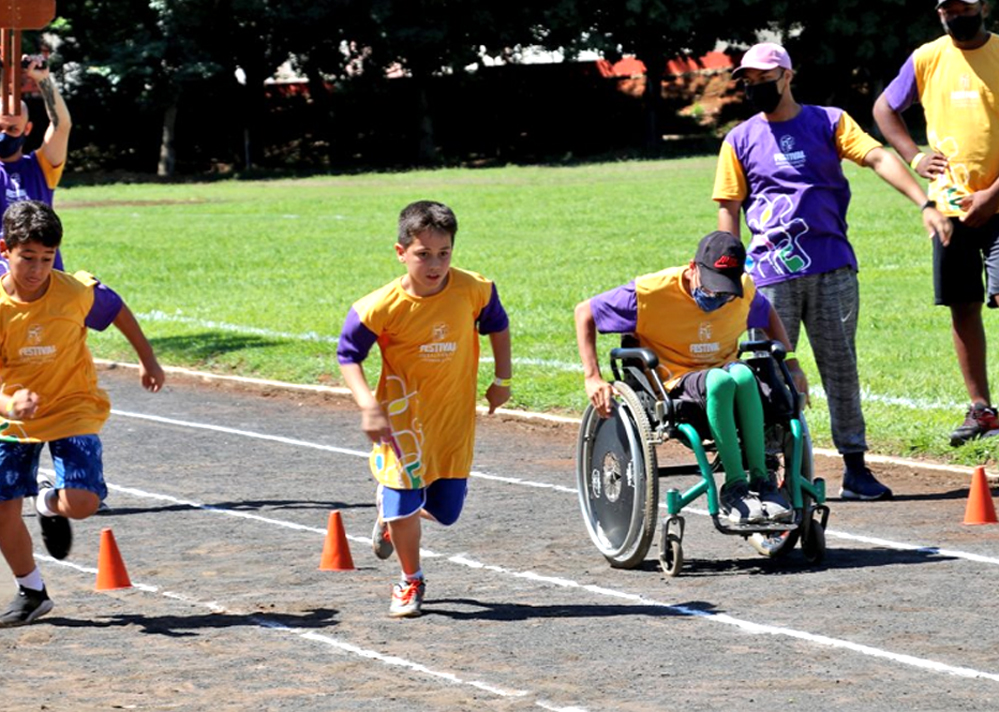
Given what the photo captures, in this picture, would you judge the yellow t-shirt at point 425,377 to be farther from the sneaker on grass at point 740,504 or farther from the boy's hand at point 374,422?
the sneaker on grass at point 740,504

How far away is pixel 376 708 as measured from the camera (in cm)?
643

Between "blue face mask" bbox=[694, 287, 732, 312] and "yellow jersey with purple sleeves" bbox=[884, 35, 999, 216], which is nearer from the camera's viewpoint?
"blue face mask" bbox=[694, 287, 732, 312]

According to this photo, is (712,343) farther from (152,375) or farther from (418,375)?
(152,375)

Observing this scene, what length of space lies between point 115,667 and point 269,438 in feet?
19.4

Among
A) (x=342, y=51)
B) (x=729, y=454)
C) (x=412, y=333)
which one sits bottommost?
(x=729, y=454)

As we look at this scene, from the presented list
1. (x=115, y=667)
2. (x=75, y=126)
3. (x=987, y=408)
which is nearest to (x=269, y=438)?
(x=987, y=408)

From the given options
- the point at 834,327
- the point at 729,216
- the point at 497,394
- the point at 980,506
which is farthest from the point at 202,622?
the point at 834,327

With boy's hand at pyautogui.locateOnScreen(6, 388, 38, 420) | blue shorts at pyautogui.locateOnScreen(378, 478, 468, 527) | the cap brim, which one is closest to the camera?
boy's hand at pyautogui.locateOnScreen(6, 388, 38, 420)

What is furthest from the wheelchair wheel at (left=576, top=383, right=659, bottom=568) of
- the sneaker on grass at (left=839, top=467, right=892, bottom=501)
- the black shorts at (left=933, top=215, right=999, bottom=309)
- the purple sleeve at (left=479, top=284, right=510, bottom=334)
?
the black shorts at (left=933, top=215, right=999, bottom=309)

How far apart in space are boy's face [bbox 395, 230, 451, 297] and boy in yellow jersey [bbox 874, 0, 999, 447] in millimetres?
3562

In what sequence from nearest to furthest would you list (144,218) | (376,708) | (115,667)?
(376,708)
(115,667)
(144,218)

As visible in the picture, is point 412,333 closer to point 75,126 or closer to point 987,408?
point 987,408

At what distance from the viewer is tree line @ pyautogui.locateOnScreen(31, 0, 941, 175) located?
54125 mm

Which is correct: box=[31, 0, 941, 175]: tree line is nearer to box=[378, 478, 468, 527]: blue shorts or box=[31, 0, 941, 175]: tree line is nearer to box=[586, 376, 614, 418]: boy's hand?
box=[586, 376, 614, 418]: boy's hand
